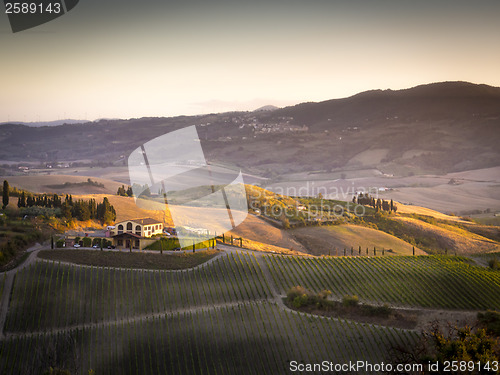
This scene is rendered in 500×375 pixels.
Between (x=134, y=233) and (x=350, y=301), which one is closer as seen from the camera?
(x=350, y=301)

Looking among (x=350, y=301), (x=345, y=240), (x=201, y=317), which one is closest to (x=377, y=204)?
(x=345, y=240)

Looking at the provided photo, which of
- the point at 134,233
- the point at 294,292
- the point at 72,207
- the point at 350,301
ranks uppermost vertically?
the point at 72,207

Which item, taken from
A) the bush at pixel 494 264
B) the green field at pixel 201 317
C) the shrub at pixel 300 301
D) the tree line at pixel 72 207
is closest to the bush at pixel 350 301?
the green field at pixel 201 317

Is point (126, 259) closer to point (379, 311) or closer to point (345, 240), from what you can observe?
point (379, 311)

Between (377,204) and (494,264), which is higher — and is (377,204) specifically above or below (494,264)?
below

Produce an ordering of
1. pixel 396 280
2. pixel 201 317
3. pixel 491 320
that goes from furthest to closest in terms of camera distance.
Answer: pixel 396 280
pixel 491 320
pixel 201 317

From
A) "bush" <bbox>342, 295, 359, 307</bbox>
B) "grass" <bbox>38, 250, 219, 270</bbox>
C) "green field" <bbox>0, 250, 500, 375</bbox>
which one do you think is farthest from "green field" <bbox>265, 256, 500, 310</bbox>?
"grass" <bbox>38, 250, 219, 270</bbox>

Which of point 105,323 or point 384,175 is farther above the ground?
point 105,323

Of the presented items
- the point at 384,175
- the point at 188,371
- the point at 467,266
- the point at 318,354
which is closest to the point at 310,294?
the point at 318,354

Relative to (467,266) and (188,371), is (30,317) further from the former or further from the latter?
(467,266)
